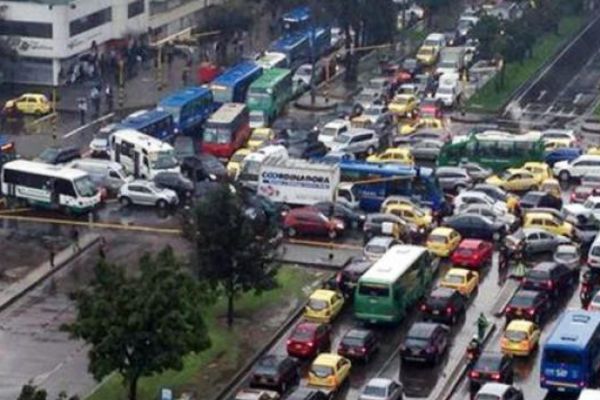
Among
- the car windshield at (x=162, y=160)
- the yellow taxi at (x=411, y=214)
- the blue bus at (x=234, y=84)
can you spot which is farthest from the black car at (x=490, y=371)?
the blue bus at (x=234, y=84)

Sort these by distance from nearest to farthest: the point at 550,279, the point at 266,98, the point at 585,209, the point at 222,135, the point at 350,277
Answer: the point at 550,279, the point at 350,277, the point at 585,209, the point at 222,135, the point at 266,98

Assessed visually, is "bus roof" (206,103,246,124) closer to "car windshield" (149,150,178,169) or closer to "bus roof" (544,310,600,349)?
"car windshield" (149,150,178,169)

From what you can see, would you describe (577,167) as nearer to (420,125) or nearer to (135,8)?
(420,125)

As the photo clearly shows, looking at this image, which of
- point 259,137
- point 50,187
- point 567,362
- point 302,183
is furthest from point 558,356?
point 259,137

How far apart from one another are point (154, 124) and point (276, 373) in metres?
27.9

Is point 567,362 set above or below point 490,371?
above

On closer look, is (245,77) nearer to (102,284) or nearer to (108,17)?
(108,17)

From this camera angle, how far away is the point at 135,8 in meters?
89.3

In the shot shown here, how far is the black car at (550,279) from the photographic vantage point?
5172 centimetres

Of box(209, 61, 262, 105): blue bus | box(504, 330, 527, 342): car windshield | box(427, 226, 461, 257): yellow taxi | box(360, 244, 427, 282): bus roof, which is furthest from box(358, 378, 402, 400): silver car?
box(209, 61, 262, 105): blue bus

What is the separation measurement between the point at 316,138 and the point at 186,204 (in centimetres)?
954

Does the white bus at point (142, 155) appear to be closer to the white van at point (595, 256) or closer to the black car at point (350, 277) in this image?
the black car at point (350, 277)

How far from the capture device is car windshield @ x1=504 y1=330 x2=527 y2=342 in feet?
155

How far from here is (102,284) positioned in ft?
141
